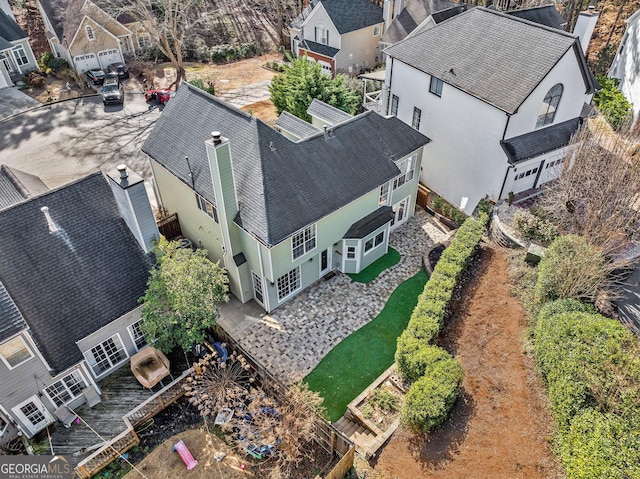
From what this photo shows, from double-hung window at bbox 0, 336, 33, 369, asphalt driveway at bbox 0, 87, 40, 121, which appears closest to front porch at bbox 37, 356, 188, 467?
double-hung window at bbox 0, 336, 33, 369

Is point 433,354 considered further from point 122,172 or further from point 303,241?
point 122,172

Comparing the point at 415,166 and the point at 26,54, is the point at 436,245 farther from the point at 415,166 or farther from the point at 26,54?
the point at 26,54

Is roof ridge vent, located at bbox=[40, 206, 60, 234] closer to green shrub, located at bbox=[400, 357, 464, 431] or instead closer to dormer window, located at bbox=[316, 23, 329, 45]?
green shrub, located at bbox=[400, 357, 464, 431]

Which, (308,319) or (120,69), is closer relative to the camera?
(308,319)

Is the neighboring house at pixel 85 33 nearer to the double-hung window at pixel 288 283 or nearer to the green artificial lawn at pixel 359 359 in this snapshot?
the double-hung window at pixel 288 283

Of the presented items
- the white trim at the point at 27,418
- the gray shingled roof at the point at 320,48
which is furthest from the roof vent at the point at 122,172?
the gray shingled roof at the point at 320,48

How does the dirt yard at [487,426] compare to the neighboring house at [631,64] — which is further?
the neighboring house at [631,64]

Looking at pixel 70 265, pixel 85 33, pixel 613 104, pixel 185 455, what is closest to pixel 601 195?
pixel 613 104
